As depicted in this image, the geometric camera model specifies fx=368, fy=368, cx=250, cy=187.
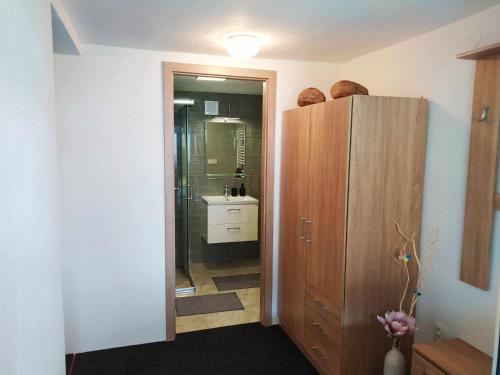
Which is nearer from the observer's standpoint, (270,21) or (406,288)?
(270,21)

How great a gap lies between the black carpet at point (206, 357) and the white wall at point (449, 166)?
1.07 metres

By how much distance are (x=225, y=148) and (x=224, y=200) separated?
2.25 ft

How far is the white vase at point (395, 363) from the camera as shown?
6.90 ft

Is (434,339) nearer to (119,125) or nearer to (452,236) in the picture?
(452,236)

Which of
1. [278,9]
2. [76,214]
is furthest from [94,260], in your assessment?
[278,9]

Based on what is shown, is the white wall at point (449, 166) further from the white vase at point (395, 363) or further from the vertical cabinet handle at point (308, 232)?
the vertical cabinet handle at point (308, 232)

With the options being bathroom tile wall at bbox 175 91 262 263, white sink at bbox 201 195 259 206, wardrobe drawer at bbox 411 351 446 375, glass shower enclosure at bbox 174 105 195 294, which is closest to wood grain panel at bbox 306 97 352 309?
wardrobe drawer at bbox 411 351 446 375

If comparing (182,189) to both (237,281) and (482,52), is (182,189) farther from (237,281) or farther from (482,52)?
(482,52)

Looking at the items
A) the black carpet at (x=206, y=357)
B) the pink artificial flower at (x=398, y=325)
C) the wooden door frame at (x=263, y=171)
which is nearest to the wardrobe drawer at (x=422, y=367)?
the pink artificial flower at (x=398, y=325)

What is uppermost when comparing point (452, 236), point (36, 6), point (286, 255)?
point (36, 6)

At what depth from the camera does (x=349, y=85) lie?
2.32 m

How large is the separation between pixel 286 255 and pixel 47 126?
213 centimetres

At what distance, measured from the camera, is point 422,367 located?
6.33 feet

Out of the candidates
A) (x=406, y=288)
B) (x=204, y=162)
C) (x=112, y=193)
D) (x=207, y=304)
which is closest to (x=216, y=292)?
(x=207, y=304)
